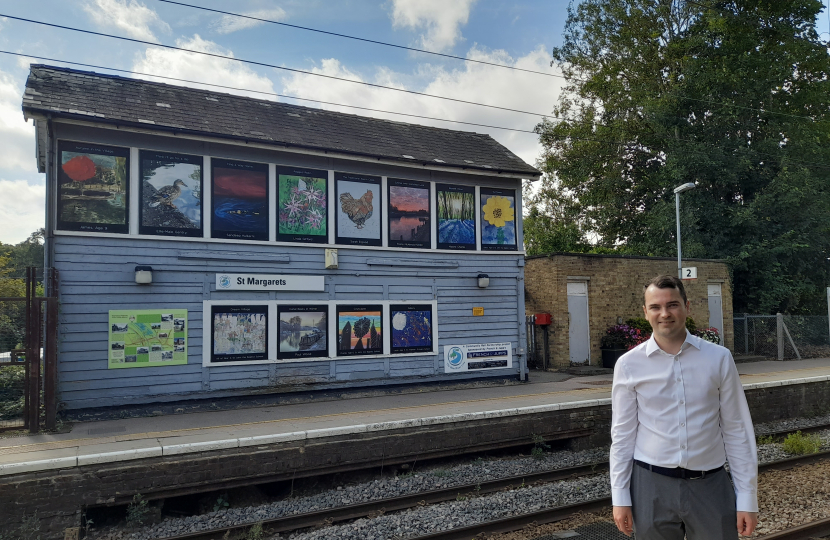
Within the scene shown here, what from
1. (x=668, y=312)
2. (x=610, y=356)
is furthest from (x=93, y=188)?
(x=610, y=356)

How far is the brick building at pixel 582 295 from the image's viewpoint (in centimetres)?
1697

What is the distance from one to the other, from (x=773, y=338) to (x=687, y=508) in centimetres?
2267

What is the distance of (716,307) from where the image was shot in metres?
20.9

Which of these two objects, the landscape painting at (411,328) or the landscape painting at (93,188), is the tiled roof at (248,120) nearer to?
the landscape painting at (93,188)

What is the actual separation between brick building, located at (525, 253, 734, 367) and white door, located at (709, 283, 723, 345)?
3.04 meters

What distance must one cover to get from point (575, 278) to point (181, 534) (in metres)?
13.5

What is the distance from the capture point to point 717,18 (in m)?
23.3

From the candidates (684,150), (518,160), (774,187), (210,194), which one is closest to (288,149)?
(210,194)

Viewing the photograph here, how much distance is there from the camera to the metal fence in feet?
70.2

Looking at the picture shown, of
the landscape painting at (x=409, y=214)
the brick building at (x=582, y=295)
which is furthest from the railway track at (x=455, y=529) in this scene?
the brick building at (x=582, y=295)

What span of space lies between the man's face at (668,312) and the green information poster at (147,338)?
973 centimetres

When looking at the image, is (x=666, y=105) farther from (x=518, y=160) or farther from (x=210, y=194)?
(x=210, y=194)

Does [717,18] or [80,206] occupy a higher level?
[717,18]

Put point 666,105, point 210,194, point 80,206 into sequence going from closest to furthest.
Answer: point 80,206, point 210,194, point 666,105
